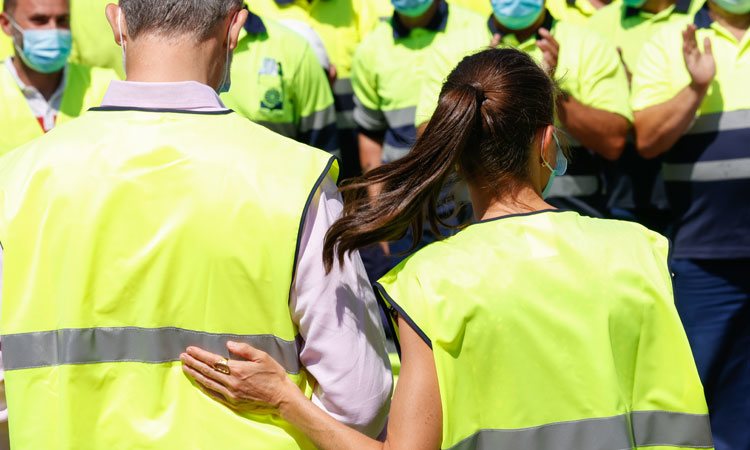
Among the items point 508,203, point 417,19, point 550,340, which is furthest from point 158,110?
point 417,19

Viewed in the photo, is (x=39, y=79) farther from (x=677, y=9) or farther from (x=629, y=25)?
(x=677, y=9)

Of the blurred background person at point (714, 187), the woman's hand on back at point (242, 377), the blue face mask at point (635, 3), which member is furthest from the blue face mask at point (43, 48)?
the woman's hand on back at point (242, 377)

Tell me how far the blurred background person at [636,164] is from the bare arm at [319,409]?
2946 mm

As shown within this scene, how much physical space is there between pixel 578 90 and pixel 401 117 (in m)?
0.92

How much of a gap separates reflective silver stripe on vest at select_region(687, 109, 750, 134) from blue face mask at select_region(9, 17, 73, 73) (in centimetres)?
267

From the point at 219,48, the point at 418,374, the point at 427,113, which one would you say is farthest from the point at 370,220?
the point at 427,113

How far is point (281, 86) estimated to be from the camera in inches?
208

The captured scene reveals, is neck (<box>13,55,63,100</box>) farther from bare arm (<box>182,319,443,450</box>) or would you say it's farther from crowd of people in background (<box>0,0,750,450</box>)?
bare arm (<box>182,319,443,450</box>)

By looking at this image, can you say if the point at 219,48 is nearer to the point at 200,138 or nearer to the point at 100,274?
the point at 200,138

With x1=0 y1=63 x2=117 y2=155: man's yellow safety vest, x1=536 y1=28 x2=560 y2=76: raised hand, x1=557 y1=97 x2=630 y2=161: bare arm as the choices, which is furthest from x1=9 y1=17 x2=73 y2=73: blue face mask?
x1=557 y1=97 x2=630 y2=161: bare arm

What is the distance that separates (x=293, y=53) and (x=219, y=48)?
10.0ft

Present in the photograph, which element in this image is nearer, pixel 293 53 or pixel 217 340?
pixel 217 340

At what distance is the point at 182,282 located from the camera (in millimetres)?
2238

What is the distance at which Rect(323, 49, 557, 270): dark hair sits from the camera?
230 cm
